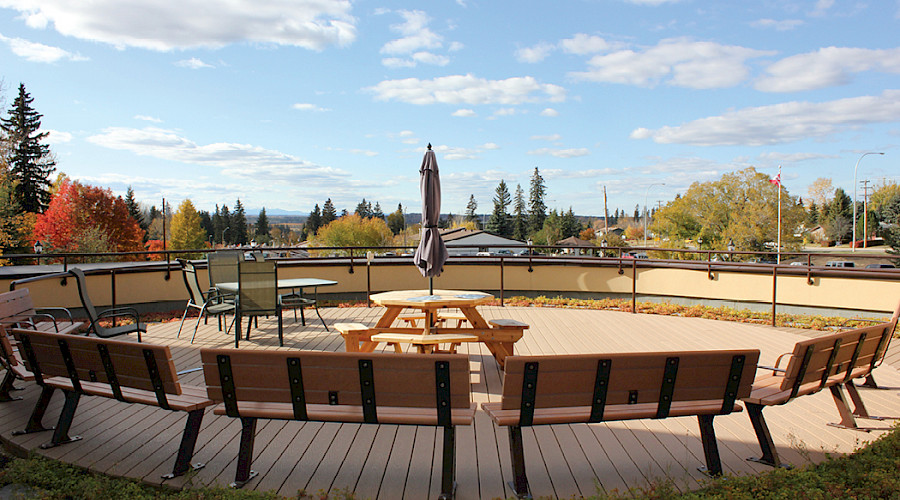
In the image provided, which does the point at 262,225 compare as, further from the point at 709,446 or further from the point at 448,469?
the point at 709,446

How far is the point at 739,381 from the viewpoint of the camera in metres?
2.98

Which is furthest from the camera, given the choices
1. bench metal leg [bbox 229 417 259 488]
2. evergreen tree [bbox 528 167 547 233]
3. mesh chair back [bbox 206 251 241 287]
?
evergreen tree [bbox 528 167 547 233]

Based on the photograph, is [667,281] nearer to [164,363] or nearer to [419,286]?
[419,286]

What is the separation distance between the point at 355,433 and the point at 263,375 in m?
1.00

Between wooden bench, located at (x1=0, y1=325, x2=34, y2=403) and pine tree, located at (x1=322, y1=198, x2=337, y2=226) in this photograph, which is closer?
wooden bench, located at (x1=0, y1=325, x2=34, y2=403)

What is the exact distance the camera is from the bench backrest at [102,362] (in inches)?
118

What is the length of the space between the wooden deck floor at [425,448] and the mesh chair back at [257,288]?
162 centimetres

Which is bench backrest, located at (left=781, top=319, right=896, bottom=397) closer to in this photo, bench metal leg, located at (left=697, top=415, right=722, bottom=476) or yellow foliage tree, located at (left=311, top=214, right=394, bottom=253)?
bench metal leg, located at (left=697, top=415, right=722, bottom=476)

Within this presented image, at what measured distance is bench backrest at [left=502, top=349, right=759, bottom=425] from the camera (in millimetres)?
2693

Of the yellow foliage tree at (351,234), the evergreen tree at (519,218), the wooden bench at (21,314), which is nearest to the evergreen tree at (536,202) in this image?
the evergreen tree at (519,218)

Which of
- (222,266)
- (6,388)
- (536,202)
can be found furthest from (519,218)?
(6,388)

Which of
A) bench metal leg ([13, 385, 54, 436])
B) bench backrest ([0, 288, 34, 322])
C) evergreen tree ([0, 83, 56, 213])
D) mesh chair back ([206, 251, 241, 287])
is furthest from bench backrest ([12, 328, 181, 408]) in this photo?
evergreen tree ([0, 83, 56, 213])

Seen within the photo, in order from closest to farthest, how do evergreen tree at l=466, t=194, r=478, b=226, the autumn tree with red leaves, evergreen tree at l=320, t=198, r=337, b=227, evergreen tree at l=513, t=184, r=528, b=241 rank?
the autumn tree with red leaves
evergreen tree at l=513, t=184, r=528, b=241
evergreen tree at l=320, t=198, r=337, b=227
evergreen tree at l=466, t=194, r=478, b=226

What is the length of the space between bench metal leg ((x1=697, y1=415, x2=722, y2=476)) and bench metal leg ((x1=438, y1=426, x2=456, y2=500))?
4.45ft
